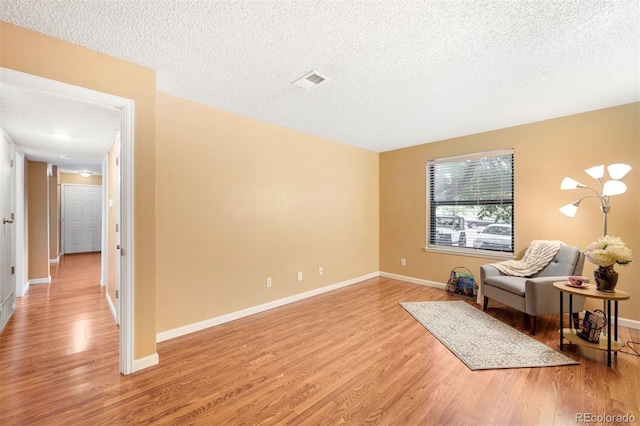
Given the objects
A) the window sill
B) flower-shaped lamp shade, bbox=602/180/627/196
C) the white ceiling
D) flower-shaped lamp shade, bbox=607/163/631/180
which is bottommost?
the window sill

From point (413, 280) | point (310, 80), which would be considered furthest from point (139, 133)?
point (413, 280)

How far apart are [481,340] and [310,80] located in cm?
309

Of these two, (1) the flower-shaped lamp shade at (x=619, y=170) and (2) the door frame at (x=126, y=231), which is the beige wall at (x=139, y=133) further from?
(1) the flower-shaped lamp shade at (x=619, y=170)

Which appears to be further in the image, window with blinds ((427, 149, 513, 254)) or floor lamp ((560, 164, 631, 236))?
window with blinds ((427, 149, 513, 254))

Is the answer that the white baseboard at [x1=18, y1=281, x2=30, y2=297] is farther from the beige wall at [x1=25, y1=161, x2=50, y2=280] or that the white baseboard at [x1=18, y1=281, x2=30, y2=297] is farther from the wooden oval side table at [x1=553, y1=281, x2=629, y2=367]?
the wooden oval side table at [x1=553, y1=281, x2=629, y2=367]

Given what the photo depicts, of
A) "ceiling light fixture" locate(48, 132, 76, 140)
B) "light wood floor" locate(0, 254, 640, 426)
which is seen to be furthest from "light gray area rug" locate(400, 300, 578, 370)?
"ceiling light fixture" locate(48, 132, 76, 140)

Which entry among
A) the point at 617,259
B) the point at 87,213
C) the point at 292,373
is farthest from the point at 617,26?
the point at 87,213

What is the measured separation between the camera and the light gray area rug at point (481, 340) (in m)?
2.30

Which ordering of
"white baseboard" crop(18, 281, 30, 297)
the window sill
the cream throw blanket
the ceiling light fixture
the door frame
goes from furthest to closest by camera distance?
1. "white baseboard" crop(18, 281, 30, 297)
2. the window sill
3. the ceiling light fixture
4. the cream throw blanket
5. the door frame

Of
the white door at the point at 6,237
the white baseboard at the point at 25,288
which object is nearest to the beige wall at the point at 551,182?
the white door at the point at 6,237

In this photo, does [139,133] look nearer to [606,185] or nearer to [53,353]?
[53,353]

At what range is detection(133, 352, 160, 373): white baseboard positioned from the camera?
2154 mm

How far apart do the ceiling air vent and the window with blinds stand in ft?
9.81

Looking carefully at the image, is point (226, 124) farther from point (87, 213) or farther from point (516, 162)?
point (87, 213)
